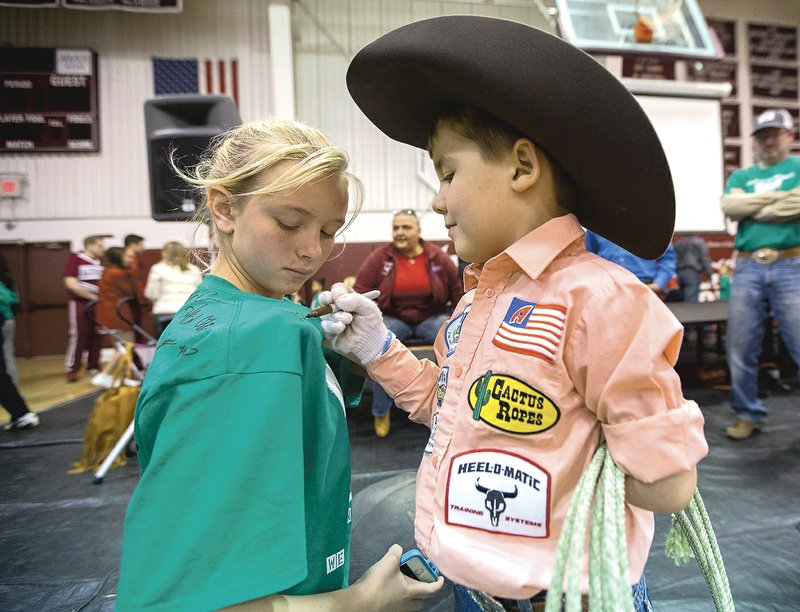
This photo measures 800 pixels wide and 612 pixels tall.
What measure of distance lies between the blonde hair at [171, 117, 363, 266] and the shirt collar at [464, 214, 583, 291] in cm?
27

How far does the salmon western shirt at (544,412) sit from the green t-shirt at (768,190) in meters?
2.55

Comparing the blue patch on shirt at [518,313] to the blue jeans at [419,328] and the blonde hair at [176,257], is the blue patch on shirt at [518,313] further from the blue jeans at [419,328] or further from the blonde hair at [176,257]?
the blonde hair at [176,257]

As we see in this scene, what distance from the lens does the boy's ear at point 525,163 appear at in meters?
0.59

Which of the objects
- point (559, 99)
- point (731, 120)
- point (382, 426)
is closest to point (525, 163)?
point (559, 99)

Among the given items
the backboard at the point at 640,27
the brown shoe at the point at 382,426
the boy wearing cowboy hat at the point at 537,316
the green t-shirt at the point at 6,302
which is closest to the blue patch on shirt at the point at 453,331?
the boy wearing cowboy hat at the point at 537,316

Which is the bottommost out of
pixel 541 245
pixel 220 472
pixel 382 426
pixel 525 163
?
pixel 382 426

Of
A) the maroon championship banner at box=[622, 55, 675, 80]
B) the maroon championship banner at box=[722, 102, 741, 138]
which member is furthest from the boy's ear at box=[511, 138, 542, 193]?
the maroon championship banner at box=[722, 102, 741, 138]

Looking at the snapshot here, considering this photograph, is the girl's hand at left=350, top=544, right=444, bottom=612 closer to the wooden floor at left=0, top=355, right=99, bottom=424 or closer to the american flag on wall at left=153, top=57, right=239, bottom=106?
the wooden floor at left=0, top=355, right=99, bottom=424

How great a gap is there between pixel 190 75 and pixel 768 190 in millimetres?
7844

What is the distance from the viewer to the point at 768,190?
2.61m

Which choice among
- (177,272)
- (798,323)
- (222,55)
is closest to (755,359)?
(798,323)

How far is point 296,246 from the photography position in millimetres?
663

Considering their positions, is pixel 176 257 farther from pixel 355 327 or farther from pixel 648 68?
pixel 648 68

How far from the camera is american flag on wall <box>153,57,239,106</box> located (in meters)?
7.48
